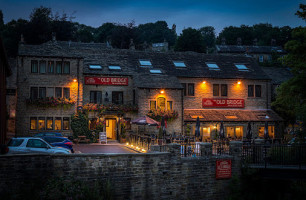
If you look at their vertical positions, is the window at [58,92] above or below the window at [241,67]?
below

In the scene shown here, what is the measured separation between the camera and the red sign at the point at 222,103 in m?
36.1

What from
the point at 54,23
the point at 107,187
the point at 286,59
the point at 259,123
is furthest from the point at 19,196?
the point at 54,23

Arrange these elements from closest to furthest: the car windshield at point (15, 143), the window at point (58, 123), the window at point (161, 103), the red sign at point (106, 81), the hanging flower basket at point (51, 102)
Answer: the car windshield at point (15, 143) → the hanging flower basket at point (51, 102) → the window at point (58, 123) → the red sign at point (106, 81) → the window at point (161, 103)

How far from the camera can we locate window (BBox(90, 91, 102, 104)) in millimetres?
32844

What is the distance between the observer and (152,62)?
37.2 metres

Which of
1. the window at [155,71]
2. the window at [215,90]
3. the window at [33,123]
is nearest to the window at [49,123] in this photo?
the window at [33,123]

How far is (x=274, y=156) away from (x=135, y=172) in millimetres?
8114

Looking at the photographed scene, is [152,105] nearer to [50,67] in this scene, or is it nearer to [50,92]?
[50,92]

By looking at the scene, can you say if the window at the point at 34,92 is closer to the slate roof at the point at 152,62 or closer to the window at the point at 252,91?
the slate roof at the point at 152,62

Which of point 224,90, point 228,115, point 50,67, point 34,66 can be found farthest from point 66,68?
point 228,115

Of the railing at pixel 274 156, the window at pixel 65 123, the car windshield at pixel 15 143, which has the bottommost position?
the railing at pixel 274 156

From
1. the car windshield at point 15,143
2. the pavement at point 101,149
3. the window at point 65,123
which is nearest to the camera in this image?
the car windshield at point 15,143

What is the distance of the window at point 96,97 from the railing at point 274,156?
1676 centimetres

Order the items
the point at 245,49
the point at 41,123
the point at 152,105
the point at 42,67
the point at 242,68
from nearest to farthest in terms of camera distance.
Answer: the point at 41,123 → the point at 42,67 → the point at 152,105 → the point at 242,68 → the point at 245,49
